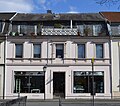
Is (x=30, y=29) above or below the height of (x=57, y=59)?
above

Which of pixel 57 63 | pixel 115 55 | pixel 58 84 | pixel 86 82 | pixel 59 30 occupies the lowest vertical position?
pixel 58 84

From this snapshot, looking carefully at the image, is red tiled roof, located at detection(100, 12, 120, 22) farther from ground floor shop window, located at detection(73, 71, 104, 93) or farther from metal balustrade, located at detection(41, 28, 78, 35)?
ground floor shop window, located at detection(73, 71, 104, 93)

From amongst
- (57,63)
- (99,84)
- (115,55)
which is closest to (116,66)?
(115,55)

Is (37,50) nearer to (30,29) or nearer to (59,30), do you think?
(30,29)

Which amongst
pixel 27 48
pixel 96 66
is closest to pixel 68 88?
pixel 96 66

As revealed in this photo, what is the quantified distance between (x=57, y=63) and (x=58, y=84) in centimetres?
237

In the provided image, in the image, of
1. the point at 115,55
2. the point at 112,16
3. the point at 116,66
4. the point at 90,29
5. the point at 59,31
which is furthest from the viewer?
the point at 112,16

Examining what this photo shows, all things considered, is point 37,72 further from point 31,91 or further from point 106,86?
point 106,86

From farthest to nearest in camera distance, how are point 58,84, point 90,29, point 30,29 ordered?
point 30,29 → point 90,29 → point 58,84

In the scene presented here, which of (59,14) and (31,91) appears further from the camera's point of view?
(59,14)

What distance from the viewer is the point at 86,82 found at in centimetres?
3875

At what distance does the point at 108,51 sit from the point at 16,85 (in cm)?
1102

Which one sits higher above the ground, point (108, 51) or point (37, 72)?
point (108, 51)

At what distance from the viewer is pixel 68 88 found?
38.4 meters
